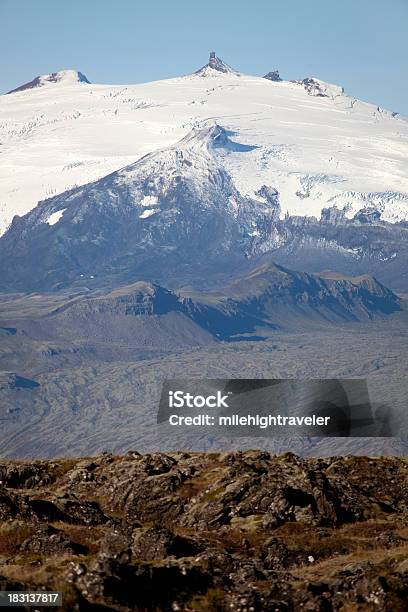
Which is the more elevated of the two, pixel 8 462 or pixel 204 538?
pixel 8 462

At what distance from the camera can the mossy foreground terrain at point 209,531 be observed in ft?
115

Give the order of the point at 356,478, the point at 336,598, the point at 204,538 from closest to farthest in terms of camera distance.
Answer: the point at 336,598 < the point at 204,538 < the point at 356,478

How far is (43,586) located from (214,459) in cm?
2744

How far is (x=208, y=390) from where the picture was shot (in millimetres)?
87875

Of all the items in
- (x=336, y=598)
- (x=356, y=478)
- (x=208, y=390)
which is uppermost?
(x=208, y=390)

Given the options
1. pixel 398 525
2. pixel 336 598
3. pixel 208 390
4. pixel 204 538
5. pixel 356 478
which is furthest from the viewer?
pixel 208 390

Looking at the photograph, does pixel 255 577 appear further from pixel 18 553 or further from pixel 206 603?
pixel 18 553

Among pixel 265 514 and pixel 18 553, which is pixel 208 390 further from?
pixel 18 553

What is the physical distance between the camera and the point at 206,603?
34.8 metres

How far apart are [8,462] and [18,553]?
1863cm

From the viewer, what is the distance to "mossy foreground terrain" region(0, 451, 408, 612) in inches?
1379

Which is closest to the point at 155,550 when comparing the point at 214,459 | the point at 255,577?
the point at 255,577

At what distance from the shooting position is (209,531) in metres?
49.1

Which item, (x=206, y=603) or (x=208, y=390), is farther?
(x=208, y=390)
